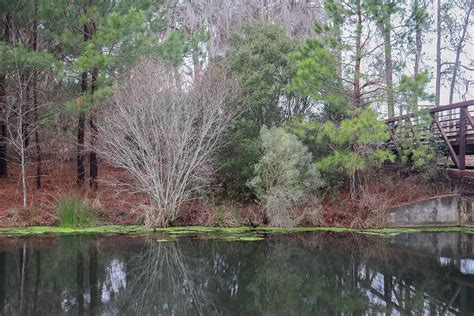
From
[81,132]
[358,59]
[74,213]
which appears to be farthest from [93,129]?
[358,59]

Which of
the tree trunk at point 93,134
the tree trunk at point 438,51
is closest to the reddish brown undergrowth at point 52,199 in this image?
the tree trunk at point 93,134

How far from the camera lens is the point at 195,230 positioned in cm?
1470

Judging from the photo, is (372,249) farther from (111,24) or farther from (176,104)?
(111,24)

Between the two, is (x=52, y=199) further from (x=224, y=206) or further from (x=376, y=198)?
(x=376, y=198)

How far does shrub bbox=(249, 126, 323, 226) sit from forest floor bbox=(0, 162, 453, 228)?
0.68 meters

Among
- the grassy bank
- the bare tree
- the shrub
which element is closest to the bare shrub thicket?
the grassy bank

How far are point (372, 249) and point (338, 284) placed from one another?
341 centimetres

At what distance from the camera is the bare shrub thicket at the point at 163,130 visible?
14.5 m

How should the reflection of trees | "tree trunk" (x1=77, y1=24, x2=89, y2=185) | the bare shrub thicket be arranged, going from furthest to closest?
1. "tree trunk" (x1=77, y1=24, x2=89, y2=185)
2. the bare shrub thicket
3. the reflection of trees

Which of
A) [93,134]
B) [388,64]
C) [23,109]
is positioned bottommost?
[93,134]

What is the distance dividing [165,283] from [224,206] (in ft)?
21.3

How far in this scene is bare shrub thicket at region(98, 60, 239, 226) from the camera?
47.7 ft

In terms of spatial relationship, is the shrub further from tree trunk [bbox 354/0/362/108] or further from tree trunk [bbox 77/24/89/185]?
tree trunk [bbox 77/24/89/185]

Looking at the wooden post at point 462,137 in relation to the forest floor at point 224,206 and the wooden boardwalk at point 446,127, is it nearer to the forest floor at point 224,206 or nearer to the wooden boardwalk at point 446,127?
the wooden boardwalk at point 446,127
